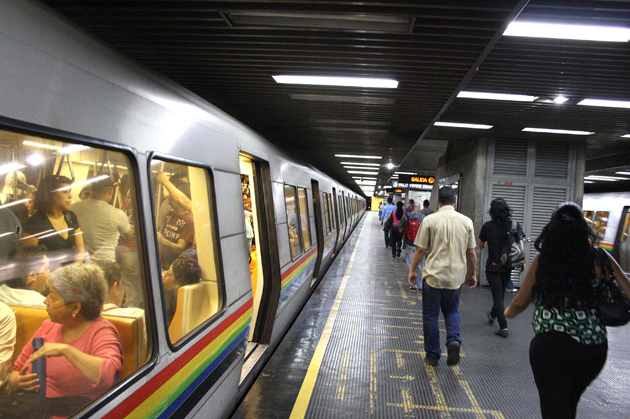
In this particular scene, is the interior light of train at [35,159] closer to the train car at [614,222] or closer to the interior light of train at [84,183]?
the interior light of train at [84,183]

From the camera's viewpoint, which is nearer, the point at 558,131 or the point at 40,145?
the point at 40,145

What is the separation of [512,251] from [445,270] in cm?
168

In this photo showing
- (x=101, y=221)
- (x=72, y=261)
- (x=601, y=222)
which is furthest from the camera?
(x=601, y=222)

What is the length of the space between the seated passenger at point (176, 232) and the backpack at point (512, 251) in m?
4.05

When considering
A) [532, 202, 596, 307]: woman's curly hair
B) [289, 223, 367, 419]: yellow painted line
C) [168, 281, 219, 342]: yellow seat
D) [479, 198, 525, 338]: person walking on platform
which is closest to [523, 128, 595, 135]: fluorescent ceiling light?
[479, 198, 525, 338]: person walking on platform

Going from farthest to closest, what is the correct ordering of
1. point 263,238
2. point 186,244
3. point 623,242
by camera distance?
point 623,242, point 263,238, point 186,244

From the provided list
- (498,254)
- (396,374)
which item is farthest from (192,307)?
(498,254)

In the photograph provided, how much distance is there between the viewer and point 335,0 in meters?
2.76

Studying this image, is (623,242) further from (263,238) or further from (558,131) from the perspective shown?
(263,238)

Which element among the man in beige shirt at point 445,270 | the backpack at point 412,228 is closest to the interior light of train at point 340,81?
the man in beige shirt at point 445,270

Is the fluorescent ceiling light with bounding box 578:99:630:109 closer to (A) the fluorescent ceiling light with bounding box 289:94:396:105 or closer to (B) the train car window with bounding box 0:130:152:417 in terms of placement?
(A) the fluorescent ceiling light with bounding box 289:94:396:105

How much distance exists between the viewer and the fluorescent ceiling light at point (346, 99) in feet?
18.2

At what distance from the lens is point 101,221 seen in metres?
1.85

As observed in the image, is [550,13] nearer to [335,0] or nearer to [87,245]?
[335,0]
